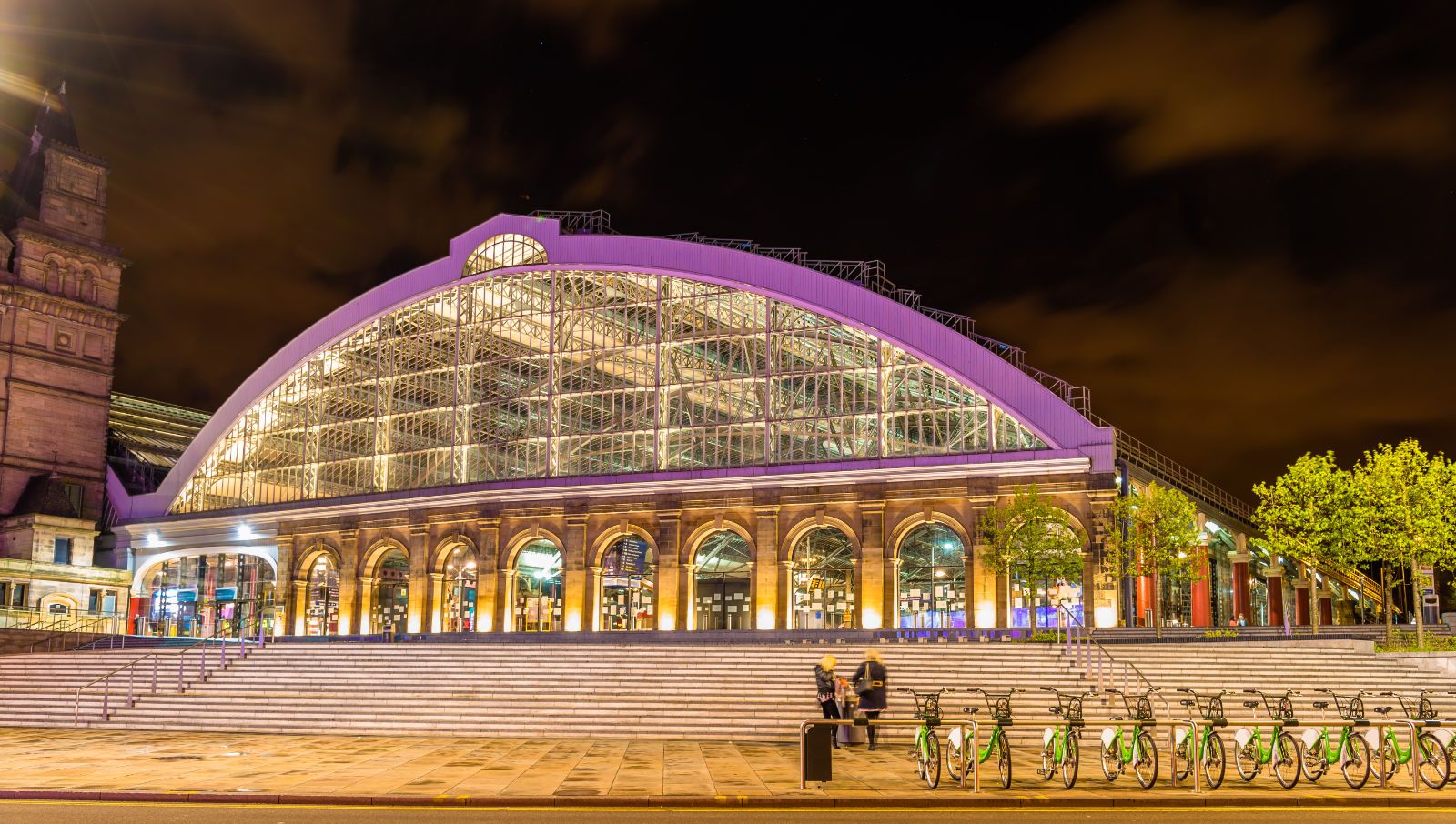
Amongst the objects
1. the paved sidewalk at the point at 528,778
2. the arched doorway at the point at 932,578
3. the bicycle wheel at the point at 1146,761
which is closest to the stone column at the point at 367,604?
the arched doorway at the point at 932,578

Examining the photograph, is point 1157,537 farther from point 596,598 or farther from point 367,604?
point 367,604

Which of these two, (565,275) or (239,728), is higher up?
(565,275)

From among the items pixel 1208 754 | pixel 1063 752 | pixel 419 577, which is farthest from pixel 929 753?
pixel 419 577

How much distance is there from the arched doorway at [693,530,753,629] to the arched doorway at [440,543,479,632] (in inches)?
457

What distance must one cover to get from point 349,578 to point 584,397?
1640cm

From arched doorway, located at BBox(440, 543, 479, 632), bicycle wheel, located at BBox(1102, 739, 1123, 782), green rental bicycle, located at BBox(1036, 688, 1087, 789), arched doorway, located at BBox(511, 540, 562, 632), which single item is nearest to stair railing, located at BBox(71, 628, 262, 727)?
arched doorway, located at BBox(440, 543, 479, 632)

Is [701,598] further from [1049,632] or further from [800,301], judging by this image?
[1049,632]

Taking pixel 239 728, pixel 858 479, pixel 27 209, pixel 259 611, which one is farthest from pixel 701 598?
pixel 27 209

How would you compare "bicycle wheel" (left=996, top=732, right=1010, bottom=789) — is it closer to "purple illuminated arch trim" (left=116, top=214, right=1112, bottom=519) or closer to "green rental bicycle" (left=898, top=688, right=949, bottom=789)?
"green rental bicycle" (left=898, top=688, right=949, bottom=789)

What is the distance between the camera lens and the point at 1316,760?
856 inches

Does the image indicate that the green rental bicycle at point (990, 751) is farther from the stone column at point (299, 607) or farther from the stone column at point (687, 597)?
the stone column at point (299, 607)

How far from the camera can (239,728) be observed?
35.7m

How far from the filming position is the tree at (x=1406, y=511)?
43.5 metres

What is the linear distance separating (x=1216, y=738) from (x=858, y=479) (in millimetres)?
35678
